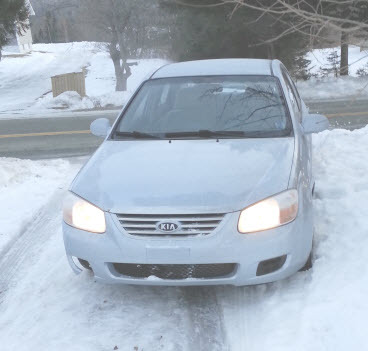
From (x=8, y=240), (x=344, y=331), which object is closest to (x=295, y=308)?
(x=344, y=331)

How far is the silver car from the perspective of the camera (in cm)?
306

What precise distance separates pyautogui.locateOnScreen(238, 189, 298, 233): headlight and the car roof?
6.40 feet

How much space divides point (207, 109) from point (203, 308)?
1854 millimetres

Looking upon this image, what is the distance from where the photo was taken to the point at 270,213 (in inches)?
123

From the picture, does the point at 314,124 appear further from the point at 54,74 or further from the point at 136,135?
the point at 54,74

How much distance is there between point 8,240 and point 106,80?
2993 cm

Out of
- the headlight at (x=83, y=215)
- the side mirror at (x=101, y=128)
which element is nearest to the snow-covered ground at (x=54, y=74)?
the side mirror at (x=101, y=128)

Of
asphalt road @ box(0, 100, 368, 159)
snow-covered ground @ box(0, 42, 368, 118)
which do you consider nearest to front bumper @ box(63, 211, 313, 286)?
snow-covered ground @ box(0, 42, 368, 118)

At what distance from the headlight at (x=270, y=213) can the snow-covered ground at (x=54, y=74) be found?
1326cm

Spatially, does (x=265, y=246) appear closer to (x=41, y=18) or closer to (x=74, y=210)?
(x=74, y=210)

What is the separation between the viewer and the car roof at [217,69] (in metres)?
4.84

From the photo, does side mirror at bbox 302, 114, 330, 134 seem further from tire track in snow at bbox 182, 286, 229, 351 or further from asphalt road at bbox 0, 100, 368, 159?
asphalt road at bbox 0, 100, 368, 159

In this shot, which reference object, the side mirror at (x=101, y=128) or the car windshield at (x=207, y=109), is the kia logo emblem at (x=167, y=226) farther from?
the side mirror at (x=101, y=128)

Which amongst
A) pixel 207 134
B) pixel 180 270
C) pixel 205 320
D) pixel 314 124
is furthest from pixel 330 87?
pixel 180 270
